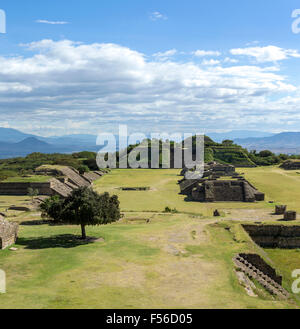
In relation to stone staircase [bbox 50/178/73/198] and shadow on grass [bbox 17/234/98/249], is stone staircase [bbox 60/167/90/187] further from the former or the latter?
shadow on grass [bbox 17/234/98/249]

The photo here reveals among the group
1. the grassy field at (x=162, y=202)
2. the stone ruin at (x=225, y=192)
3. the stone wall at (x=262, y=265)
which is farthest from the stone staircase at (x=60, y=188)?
the stone wall at (x=262, y=265)

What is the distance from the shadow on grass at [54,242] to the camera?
20.3 m

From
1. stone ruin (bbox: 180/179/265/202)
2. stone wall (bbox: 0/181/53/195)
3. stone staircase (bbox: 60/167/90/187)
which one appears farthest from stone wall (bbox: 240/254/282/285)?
stone staircase (bbox: 60/167/90/187)

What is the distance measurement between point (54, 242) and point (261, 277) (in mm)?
12415

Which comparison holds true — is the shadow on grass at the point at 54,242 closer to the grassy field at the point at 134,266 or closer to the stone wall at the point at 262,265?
the grassy field at the point at 134,266

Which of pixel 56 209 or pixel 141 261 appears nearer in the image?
pixel 141 261

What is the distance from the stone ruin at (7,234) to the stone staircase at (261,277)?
42.0 feet

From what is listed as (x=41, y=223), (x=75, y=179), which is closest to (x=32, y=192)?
(x=41, y=223)

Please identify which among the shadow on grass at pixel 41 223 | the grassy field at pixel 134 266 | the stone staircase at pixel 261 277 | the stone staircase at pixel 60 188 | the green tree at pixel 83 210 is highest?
the green tree at pixel 83 210

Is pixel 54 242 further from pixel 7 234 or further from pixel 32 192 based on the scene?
pixel 32 192

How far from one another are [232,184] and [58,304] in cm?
3789

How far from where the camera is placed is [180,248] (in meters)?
20.5

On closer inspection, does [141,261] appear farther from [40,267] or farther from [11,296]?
[11,296]
